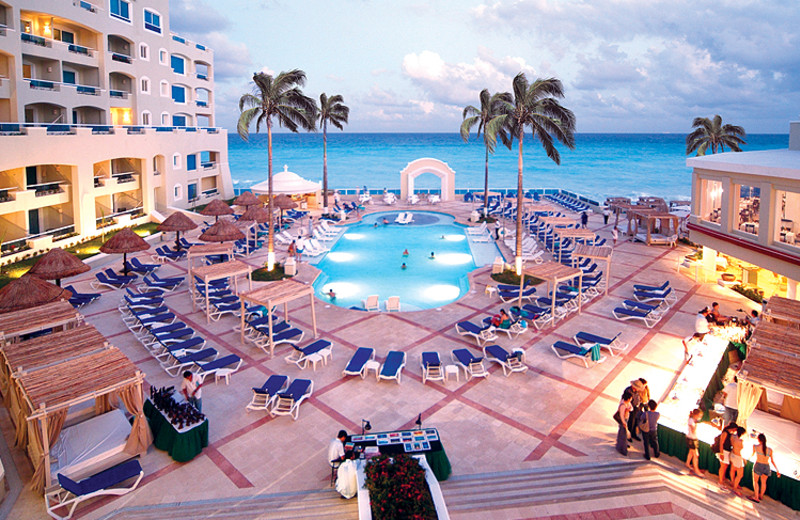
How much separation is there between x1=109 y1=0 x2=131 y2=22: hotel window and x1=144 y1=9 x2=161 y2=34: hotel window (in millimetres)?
1558

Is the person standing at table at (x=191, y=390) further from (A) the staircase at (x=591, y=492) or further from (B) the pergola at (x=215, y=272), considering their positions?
(B) the pergola at (x=215, y=272)

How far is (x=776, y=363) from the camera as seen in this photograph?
10.2 m

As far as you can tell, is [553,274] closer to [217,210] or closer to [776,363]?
[776,363]

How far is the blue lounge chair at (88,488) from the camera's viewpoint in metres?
8.48

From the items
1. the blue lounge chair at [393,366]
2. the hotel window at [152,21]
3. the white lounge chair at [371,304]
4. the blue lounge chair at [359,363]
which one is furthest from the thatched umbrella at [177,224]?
the hotel window at [152,21]

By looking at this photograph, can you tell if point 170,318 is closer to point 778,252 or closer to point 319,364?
point 319,364

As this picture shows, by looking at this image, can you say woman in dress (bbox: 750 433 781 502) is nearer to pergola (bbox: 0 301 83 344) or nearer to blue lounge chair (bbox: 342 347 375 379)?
blue lounge chair (bbox: 342 347 375 379)

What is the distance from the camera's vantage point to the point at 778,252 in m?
16.3

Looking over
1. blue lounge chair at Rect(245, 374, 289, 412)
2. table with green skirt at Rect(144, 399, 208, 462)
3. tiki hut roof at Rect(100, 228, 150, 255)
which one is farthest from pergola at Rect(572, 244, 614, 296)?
tiki hut roof at Rect(100, 228, 150, 255)

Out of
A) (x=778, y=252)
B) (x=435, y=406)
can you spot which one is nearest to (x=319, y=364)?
(x=435, y=406)

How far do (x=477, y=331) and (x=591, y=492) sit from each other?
277 inches

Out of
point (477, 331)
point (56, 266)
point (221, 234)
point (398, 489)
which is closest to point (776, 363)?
point (477, 331)

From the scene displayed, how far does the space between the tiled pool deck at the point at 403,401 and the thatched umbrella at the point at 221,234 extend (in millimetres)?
3686

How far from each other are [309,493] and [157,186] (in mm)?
31421
